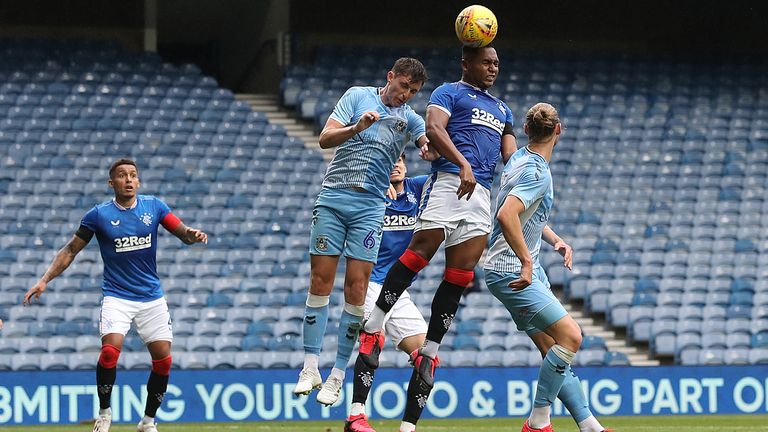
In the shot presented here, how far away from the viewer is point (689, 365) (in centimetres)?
1552

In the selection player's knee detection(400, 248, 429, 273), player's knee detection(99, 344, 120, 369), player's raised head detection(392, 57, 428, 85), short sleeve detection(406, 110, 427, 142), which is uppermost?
player's raised head detection(392, 57, 428, 85)

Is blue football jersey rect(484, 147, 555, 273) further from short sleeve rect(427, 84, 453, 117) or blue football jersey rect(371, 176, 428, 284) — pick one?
blue football jersey rect(371, 176, 428, 284)

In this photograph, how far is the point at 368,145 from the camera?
9008 mm

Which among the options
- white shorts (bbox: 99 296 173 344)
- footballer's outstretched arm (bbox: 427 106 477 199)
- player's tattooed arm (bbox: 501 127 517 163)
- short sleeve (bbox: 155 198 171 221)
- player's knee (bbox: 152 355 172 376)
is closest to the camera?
footballer's outstretched arm (bbox: 427 106 477 199)

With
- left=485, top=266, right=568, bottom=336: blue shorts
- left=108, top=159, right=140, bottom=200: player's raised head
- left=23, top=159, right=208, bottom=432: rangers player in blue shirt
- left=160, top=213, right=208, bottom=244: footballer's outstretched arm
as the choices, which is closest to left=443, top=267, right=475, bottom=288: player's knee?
left=485, top=266, right=568, bottom=336: blue shorts

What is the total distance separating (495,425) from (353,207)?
206 inches

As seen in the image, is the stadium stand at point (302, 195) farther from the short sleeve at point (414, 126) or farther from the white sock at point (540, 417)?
the white sock at point (540, 417)

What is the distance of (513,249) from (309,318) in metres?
1.71

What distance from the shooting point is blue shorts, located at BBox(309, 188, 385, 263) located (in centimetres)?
898

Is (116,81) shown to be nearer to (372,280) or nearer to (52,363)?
(52,363)

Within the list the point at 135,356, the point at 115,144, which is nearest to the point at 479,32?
the point at 135,356

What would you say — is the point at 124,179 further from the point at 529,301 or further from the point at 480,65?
→ the point at 529,301

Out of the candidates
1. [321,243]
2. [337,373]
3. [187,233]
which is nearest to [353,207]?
[321,243]

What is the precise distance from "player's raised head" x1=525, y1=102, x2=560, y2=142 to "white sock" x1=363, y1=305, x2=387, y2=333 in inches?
61.2
